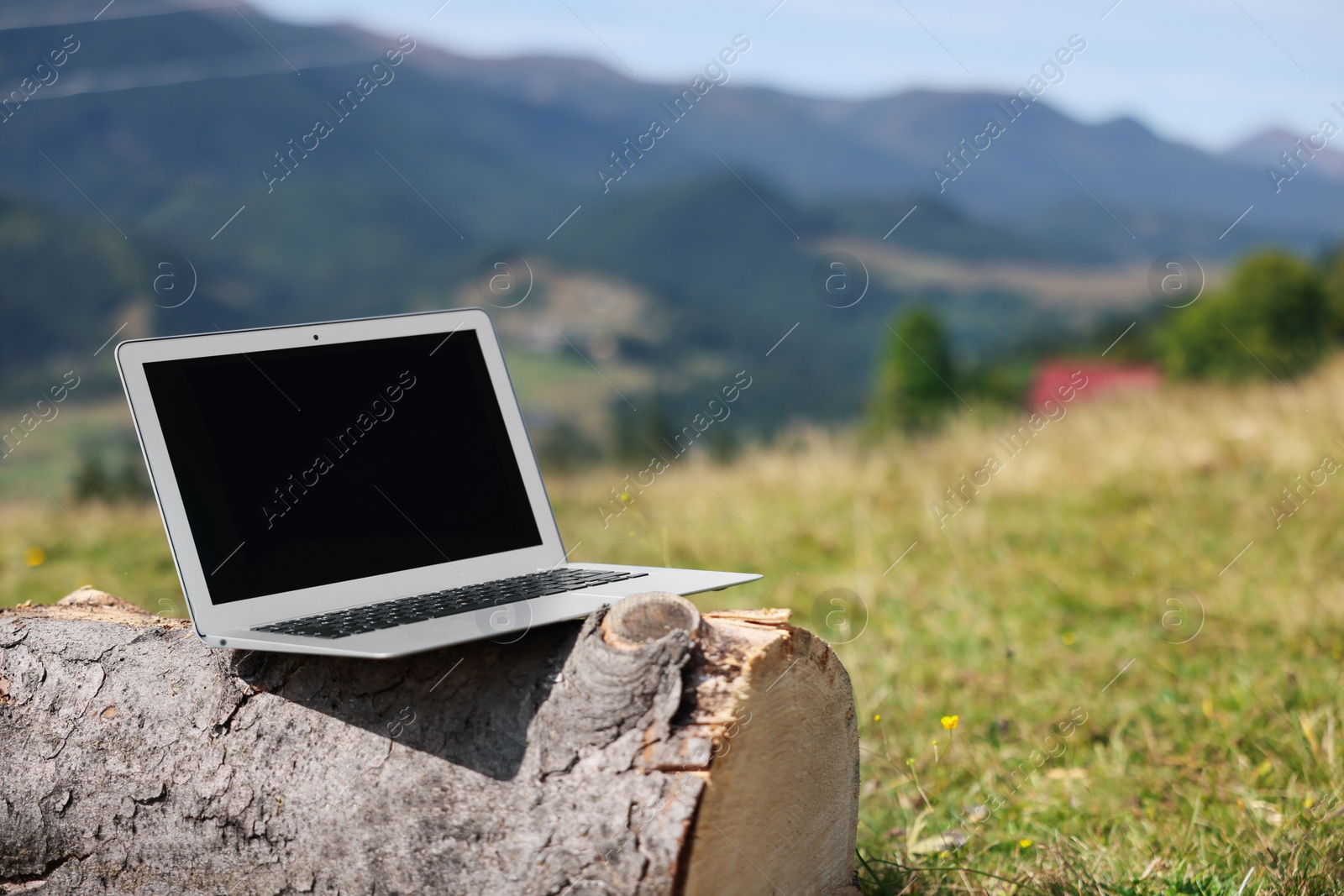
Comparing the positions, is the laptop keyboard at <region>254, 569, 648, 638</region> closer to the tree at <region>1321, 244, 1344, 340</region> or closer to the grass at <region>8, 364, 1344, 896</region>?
the grass at <region>8, 364, 1344, 896</region>

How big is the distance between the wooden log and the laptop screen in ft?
0.71

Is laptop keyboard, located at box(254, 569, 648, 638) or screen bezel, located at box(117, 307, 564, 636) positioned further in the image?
screen bezel, located at box(117, 307, 564, 636)

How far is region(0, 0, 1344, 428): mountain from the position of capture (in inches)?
4225

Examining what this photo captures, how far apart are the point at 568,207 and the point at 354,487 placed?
627 feet

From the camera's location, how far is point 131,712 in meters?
1.85

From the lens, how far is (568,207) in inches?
7328

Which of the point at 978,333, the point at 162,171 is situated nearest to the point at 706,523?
the point at 978,333

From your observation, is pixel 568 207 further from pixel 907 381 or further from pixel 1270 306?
pixel 1270 306

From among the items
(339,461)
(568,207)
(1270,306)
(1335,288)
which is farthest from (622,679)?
(568,207)

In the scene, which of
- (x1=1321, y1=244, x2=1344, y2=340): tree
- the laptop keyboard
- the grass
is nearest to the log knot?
the laptop keyboard

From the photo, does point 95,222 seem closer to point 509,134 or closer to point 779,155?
point 509,134

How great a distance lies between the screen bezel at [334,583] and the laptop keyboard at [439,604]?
0.10ft

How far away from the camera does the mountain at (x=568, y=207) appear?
107 m

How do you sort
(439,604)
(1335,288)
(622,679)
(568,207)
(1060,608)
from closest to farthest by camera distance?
(622,679), (439,604), (1060,608), (1335,288), (568,207)
